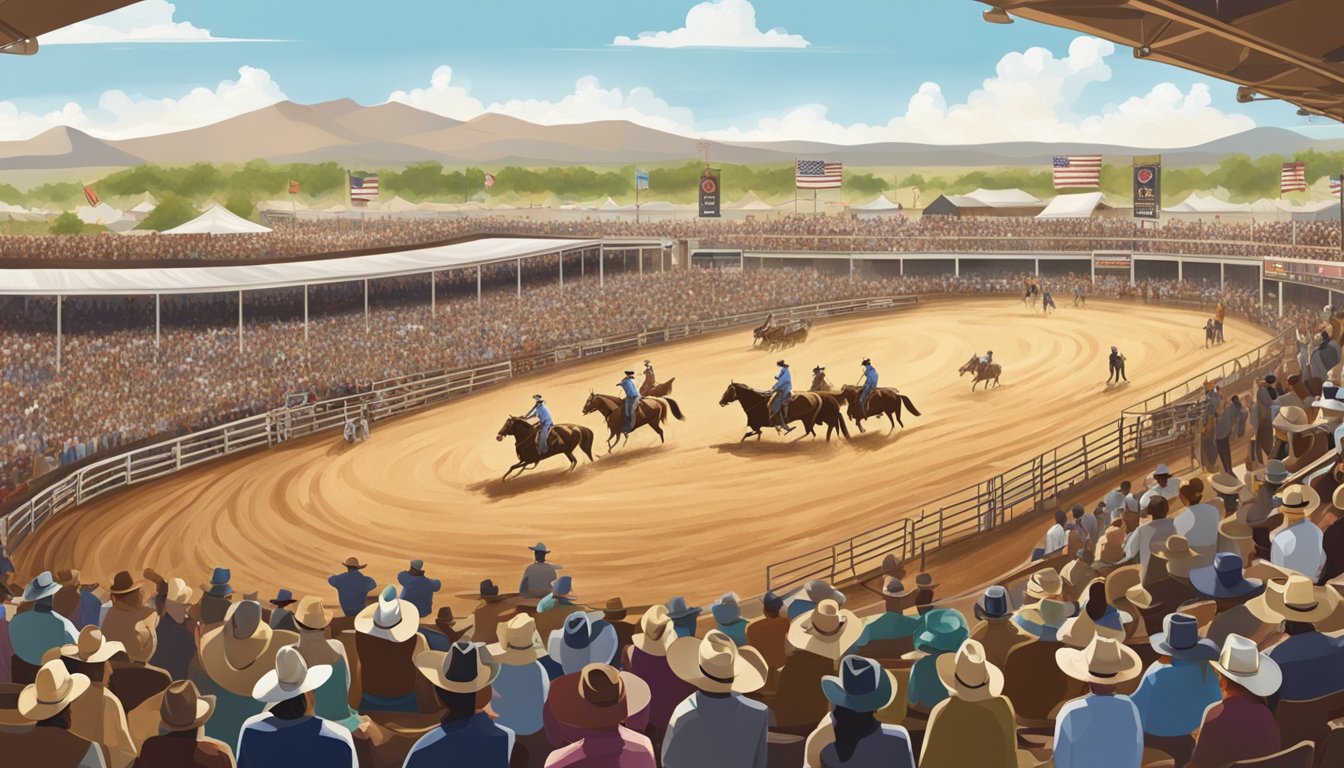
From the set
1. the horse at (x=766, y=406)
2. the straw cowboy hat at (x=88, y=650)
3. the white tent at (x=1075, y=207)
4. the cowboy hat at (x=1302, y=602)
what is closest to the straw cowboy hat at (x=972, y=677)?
the cowboy hat at (x=1302, y=602)

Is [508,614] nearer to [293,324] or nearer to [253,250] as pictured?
[293,324]

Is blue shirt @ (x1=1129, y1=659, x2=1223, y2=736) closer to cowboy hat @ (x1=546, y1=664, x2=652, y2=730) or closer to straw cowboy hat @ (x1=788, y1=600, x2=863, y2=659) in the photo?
straw cowboy hat @ (x1=788, y1=600, x2=863, y2=659)

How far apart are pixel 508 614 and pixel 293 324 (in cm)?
3274

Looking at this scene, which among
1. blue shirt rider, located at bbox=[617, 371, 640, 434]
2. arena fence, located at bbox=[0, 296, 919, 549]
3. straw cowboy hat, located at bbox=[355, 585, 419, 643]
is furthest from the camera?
blue shirt rider, located at bbox=[617, 371, 640, 434]

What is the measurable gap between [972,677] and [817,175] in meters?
68.2

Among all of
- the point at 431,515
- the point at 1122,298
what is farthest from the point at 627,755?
the point at 1122,298

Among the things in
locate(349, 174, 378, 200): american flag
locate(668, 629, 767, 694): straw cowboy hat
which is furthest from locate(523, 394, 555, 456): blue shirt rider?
locate(349, 174, 378, 200): american flag

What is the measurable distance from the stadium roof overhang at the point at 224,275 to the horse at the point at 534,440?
47.1 ft

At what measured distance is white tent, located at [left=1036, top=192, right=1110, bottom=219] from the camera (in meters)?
85.1

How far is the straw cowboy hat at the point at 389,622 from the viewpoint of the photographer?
728 cm

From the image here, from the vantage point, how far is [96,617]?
32.9ft

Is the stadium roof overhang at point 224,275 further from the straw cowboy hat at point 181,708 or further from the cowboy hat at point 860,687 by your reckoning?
the cowboy hat at point 860,687

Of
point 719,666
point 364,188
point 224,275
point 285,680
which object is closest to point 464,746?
point 285,680

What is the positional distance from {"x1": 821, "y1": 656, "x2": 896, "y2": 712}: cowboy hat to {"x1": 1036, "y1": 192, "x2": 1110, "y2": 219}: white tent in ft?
276
